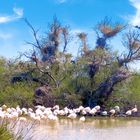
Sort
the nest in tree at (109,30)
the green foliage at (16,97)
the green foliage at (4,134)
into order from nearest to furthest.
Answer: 1. the green foliage at (4,134)
2. the green foliage at (16,97)
3. the nest in tree at (109,30)

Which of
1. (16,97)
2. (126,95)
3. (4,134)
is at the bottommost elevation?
(4,134)

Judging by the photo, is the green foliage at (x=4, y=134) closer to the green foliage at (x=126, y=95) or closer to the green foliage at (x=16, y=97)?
the green foliage at (x=16, y=97)

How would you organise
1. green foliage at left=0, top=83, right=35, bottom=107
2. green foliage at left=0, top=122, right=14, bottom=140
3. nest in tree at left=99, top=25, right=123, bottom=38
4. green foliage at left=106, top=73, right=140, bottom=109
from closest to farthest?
green foliage at left=0, top=122, right=14, bottom=140
green foliage at left=0, top=83, right=35, bottom=107
green foliage at left=106, top=73, right=140, bottom=109
nest in tree at left=99, top=25, right=123, bottom=38

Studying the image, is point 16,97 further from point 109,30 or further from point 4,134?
point 4,134

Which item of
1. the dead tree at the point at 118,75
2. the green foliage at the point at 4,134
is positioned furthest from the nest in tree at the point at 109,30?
the green foliage at the point at 4,134

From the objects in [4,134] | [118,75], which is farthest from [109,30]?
[4,134]

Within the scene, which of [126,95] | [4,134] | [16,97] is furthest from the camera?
[126,95]

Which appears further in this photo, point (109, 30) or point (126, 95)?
point (109, 30)

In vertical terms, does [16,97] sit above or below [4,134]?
above

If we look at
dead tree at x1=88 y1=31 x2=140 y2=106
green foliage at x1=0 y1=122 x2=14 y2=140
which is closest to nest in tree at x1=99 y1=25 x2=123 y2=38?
dead tree at x1=88 y1=31 x2=140 y2=106

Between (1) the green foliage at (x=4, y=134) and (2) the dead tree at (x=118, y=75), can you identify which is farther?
(2) the dead tree at (x=118, y=75)

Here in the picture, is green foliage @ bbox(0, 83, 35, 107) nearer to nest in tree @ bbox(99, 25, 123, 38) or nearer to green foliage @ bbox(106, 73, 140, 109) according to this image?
green foliage @ bbox(106, 73, 140, 109)

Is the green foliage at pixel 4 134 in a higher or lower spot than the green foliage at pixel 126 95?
lower

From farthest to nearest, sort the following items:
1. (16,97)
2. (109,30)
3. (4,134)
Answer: (109,30), (16,97), (4,134)
